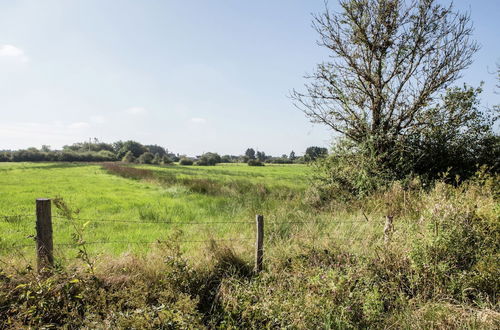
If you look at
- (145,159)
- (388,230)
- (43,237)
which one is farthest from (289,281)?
(145,159)

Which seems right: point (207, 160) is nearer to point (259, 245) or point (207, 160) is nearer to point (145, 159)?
point (145, 159)

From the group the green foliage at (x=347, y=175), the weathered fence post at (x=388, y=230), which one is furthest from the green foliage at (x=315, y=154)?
the weathered fence post at (x=388, y=230)

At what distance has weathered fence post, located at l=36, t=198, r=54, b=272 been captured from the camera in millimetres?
4020

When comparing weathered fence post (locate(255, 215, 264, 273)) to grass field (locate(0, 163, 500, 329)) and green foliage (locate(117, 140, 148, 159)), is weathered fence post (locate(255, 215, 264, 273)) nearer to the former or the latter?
grass field (locate(0, 163, 500, 329))

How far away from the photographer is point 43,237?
13.3 feet

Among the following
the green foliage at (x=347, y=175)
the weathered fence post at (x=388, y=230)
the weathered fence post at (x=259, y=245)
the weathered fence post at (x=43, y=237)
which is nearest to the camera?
the weathered fence post at (x=43, y=237)

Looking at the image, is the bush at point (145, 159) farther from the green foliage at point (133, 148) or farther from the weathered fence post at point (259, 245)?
the weathered fence post at point (259, 245)

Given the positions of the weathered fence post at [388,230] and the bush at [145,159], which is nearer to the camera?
the weathered fence post at [388,230]

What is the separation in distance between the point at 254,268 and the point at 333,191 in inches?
305

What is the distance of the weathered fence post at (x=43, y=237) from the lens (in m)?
4.02

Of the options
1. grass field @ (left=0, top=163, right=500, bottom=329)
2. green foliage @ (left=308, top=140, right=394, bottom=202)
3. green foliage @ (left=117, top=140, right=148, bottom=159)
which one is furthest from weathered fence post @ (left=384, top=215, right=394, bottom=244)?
green foliage @ (left=117, top=140, right=148, bottom=159)

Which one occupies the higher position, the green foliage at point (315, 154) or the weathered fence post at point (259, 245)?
the green foliage at point (315, 154)

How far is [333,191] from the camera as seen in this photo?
11859 mm

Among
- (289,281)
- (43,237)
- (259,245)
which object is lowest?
(289,281)
